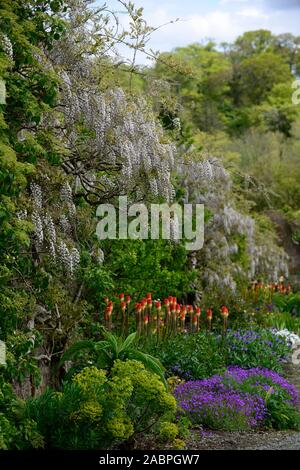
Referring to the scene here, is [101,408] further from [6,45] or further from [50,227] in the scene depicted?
[6,45]

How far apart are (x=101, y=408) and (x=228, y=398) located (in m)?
1.72

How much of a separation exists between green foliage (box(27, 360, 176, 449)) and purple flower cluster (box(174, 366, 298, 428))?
0.89 m

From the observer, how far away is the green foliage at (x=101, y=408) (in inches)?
221

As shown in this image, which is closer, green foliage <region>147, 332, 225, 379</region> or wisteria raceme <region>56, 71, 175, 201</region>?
wisteria raceme <region>56, 71, 175, 201</region>

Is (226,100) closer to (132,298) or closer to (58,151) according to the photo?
(132,298)

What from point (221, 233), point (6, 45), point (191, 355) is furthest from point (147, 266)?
point (6, 45)

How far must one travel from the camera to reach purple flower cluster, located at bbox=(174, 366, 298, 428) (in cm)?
680

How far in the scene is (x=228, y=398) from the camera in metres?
6.96

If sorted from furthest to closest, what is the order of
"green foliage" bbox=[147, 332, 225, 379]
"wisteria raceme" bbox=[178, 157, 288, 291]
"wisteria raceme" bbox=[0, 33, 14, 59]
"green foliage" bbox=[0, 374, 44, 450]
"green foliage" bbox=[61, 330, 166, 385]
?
"wisteria raceme" bbox=[178, 157, 288, 291], "green foliage" bbox=[147, 332, 225, 379], "green foliage" bbox=[61, 330, 166, 385], "wisteria raceme" bbox=[0, 33, 14, 59], "green foliage" bbox=[0, 374, 44, 450]

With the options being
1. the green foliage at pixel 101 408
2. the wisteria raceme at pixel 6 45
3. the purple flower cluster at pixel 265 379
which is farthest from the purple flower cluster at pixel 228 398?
the wisteria raceme at pixel 6 45

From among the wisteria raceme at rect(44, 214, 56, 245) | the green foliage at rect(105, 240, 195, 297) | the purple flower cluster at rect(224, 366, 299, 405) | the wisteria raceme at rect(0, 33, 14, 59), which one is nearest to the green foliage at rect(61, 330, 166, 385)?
the wisteria raceme at rect(44, 214, 56, 245)

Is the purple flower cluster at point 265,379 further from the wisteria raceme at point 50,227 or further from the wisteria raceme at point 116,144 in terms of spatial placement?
the wisteria raceme at point 50,227

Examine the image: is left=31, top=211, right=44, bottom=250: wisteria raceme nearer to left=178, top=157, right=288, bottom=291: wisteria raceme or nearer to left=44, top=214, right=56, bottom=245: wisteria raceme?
left=44, top=214, right=56, bottom=245: wisteria raceme
